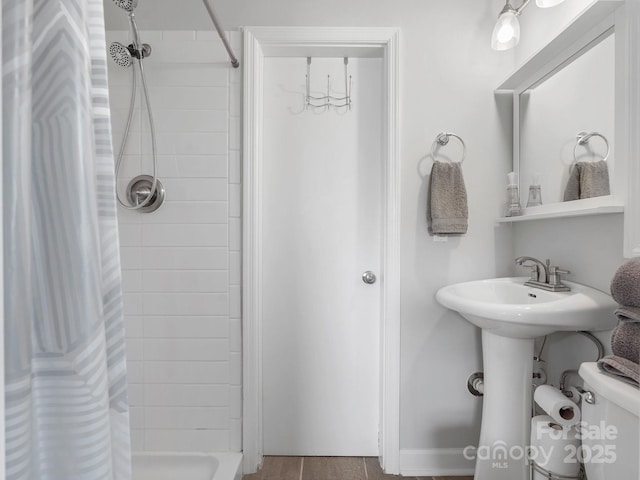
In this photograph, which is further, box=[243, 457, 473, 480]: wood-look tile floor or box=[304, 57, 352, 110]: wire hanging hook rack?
box=[304, 57, 352, 110]: wire hanging hook rack

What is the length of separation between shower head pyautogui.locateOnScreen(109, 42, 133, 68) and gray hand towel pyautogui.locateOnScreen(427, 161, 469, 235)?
1363 millimetres

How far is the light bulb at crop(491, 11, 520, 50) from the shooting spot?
1452 millimetres

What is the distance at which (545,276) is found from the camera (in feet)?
4.71

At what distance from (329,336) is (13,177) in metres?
1.59

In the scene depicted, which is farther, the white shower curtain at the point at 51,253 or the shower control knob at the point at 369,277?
the shower control knob at the point at 369,277

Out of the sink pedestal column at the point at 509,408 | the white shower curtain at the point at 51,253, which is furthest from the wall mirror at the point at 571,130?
the white shower curtain at the point at 51,253

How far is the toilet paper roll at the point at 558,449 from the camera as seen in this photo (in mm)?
1140

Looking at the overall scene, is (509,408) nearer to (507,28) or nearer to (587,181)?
(587,181)

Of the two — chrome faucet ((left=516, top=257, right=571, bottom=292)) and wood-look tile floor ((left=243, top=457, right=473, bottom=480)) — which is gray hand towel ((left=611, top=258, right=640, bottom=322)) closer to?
chrome faucet ((left=516, top=257, right=571, bottom=292))

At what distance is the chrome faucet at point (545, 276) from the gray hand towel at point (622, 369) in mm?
466

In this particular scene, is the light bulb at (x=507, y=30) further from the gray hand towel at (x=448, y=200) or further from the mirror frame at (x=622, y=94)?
the gray hand towel at (x=448, y=200)

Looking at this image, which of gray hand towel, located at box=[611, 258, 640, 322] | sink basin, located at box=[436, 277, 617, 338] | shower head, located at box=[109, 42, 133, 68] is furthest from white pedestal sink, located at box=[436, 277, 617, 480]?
shower head, located at box=[109, 42, 133, 68]

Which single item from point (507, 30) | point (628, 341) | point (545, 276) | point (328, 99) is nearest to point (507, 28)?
point (507, 30)

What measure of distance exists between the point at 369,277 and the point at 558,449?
93 centimetres
